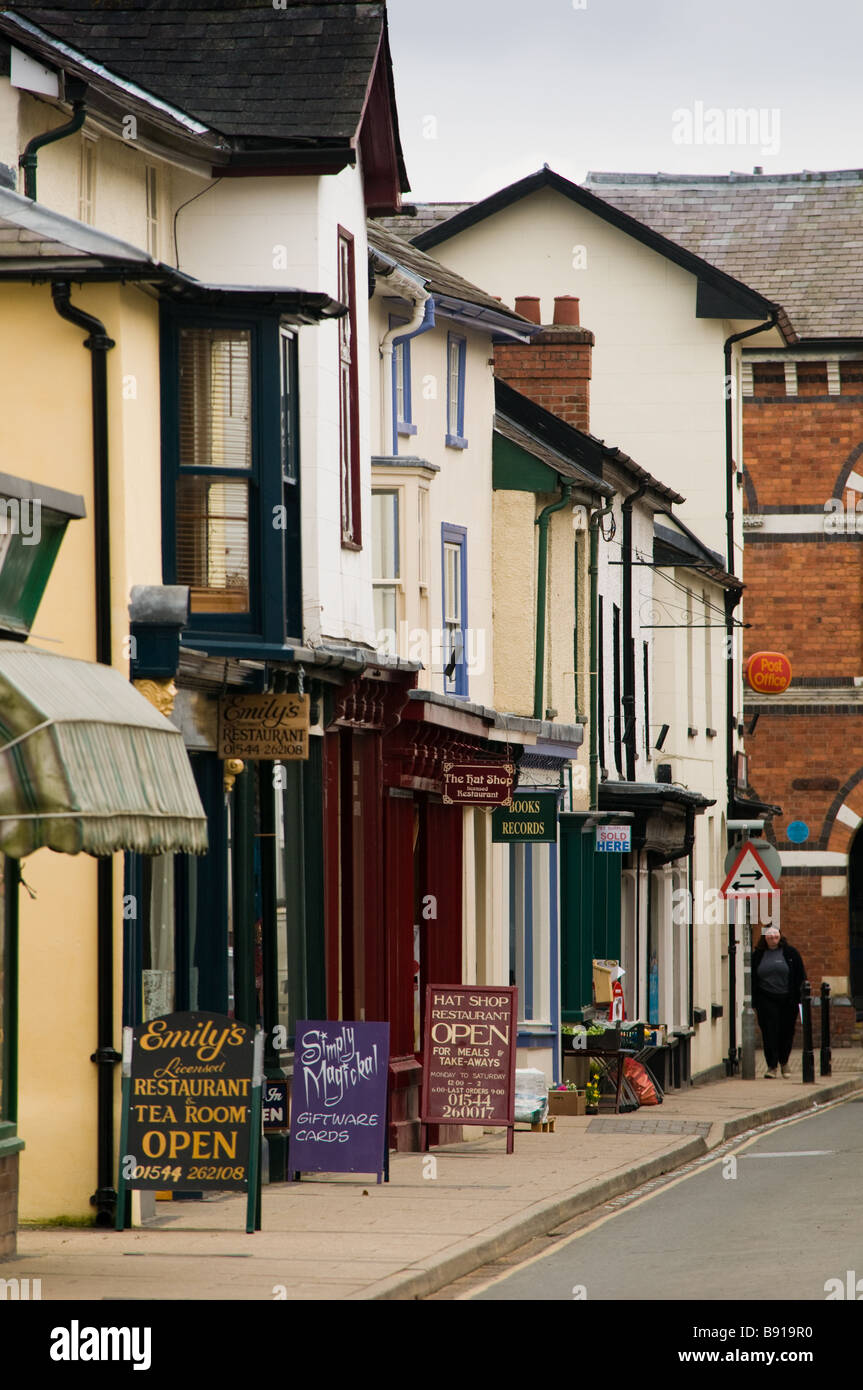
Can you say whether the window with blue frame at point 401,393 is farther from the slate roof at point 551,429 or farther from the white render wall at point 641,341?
the white render wall at point 641,341

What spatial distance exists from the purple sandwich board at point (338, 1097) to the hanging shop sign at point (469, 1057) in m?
2.66

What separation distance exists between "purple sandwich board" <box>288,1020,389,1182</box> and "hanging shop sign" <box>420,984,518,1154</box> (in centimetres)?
266

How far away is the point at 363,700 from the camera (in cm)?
1828

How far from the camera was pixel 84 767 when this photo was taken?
32.5ft

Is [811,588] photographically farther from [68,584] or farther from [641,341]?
[68,584]

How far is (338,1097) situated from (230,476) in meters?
4.18

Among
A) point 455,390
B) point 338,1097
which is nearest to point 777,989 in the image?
point 455,390

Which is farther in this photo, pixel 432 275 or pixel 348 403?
pixel 432 275

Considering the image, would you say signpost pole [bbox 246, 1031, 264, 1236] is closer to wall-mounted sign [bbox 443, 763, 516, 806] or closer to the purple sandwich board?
the purple sandwich board

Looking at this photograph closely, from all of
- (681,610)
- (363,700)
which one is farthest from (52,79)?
(681,610)

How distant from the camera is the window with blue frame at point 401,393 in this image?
21.0 metres

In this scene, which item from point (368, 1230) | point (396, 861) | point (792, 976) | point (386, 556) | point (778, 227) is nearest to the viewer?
point (368, 1230)

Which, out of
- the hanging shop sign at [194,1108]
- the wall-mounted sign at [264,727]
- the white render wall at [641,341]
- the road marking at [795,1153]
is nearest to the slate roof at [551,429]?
the white render wall at [641,341]

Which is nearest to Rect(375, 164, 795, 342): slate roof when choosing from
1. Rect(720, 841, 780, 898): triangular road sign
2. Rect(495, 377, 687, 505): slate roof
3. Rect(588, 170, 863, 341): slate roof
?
Rect(588, 170, 863, 341): slate roof
